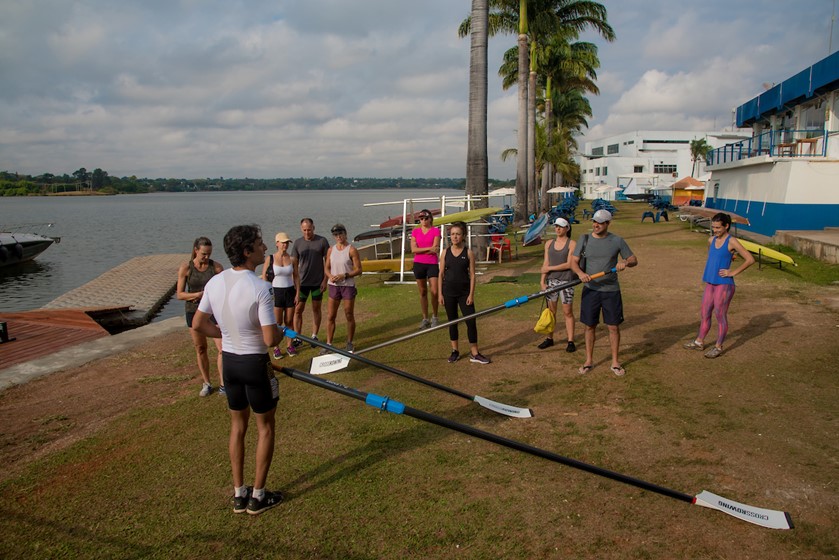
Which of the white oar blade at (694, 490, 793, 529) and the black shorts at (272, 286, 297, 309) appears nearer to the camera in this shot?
the white oar blade at (694, 490, 793, 529)

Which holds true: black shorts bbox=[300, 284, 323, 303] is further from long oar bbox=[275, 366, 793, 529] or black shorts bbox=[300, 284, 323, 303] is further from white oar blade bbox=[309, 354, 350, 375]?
long oar bbox=[275, 366, 793, 529]

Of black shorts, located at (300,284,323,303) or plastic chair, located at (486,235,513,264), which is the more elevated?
black shorts, located at (300,284,323,303)

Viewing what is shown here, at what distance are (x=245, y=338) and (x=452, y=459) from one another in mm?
2158

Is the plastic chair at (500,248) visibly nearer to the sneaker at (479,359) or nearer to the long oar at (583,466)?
the sneaker at (479,359)

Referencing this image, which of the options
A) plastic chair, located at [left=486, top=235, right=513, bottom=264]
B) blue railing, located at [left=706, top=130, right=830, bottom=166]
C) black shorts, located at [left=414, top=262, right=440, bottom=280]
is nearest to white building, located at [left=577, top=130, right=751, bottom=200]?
blue railing, located at [left=706, top=130, right=830, bottom=166]

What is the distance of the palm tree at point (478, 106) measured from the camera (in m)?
16.8

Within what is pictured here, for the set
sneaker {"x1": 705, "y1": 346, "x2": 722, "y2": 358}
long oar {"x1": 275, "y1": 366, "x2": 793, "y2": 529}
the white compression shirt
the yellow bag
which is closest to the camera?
long oar {"x1": 275, "y1": 366, "x2": 793, "y2": 529}

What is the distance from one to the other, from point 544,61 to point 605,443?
118 feet

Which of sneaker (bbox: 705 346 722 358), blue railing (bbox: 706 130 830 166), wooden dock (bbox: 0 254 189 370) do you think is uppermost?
blue railing (bbox: 706 130 830 166)

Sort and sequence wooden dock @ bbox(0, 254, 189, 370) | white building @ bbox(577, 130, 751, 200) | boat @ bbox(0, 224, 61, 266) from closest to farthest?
wooden dock @ bbox(0, 254, 189, 370) → boat @ bbox(0, 224, 61, 266) → white building @ bbox(577, 130, 751, 200)

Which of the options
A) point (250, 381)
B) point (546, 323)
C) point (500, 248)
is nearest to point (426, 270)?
point (546, 323)

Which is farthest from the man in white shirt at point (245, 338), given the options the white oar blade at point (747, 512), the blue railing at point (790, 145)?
the blue railing at point (790, 145)

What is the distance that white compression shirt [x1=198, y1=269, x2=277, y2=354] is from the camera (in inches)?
153

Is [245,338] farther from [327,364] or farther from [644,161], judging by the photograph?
[644,161]
